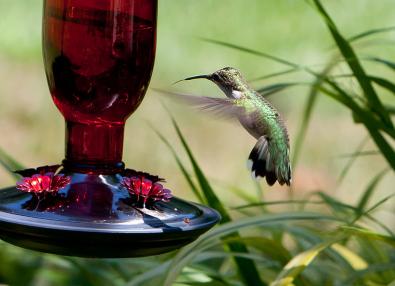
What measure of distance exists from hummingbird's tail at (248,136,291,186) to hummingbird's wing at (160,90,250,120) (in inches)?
2.9

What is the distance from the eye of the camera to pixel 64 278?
3336 mm

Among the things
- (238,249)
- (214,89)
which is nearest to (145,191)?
(238,249)

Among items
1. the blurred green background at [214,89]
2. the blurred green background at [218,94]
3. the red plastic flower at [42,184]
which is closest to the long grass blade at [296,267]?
the red plastic flower at [42,184]

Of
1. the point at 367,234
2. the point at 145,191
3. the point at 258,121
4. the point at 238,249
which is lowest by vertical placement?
the point at 238,249

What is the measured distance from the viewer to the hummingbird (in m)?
1.76

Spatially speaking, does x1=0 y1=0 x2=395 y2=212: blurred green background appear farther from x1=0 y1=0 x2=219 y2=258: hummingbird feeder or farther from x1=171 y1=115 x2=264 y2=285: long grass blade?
x1=0 y1=0 x2=219 y2=258: hummingbird feeder

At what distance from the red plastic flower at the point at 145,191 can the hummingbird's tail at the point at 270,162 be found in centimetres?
17

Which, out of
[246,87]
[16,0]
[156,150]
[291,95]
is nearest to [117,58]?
[246,87]

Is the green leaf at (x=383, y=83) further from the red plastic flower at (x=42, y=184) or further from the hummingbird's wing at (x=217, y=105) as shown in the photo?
the red plastic flower at (x=42, y=184)

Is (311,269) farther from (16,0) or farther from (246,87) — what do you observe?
Answer: (16,0)

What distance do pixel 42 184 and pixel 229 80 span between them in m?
0.40

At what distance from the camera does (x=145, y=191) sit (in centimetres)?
173

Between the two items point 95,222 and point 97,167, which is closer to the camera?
point 95,222

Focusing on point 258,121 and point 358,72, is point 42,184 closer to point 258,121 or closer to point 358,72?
point 258,121
